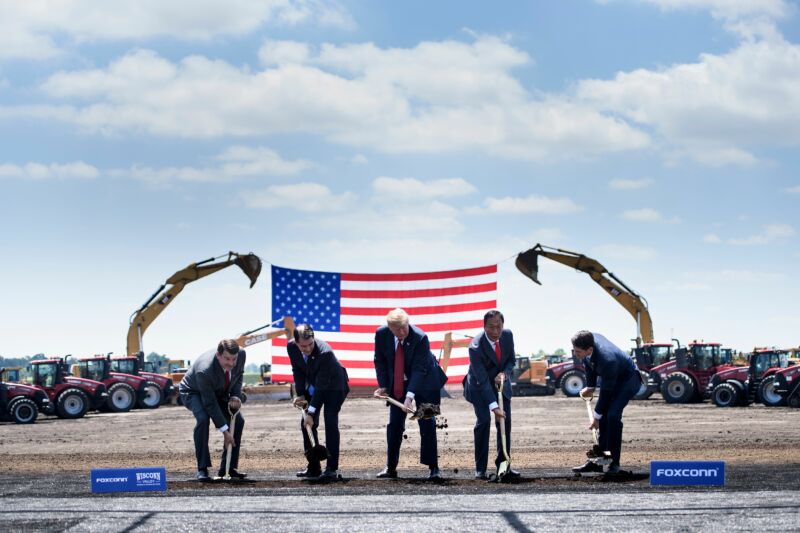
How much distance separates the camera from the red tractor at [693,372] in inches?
1547

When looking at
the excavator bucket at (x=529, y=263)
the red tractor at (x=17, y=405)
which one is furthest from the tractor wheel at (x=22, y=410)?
the excavator bucket at (x=529, y=263)

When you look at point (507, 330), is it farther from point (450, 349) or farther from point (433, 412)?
point (450, 349)

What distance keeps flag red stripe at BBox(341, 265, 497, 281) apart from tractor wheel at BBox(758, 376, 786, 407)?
969 cm

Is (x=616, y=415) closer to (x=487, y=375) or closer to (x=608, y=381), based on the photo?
(x=608, y=381)

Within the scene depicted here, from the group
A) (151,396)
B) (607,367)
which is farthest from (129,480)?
(151,396)

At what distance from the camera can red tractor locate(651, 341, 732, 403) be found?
129ft

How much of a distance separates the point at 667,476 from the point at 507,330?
2473 mm

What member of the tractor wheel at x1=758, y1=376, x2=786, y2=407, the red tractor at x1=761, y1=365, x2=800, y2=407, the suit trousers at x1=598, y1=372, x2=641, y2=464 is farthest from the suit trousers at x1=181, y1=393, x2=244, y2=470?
the tractor wheel at x1=758, y1=376, x2=786, y2=407

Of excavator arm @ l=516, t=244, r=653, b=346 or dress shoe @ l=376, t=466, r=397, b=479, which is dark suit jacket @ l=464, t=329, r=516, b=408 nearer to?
dress shoe @ l=376, t=466, r=397, b=479

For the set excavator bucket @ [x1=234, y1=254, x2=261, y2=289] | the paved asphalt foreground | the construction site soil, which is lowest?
the construction site soil

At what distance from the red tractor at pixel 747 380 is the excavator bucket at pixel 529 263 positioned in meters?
11.2

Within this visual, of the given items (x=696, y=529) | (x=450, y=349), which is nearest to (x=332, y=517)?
(x=696, y=529)

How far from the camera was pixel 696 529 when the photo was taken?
8.59 metres

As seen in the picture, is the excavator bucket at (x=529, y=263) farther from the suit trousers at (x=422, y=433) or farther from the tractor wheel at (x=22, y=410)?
the suit trousers at (x=422, y=433)
